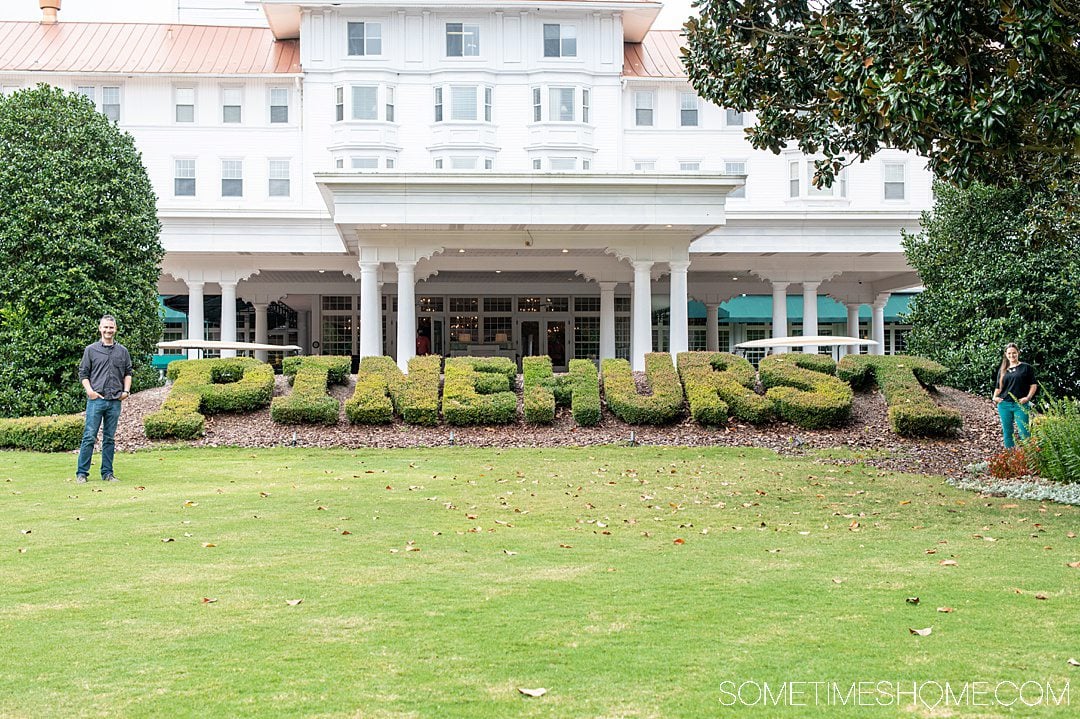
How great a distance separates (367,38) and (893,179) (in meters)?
20.2

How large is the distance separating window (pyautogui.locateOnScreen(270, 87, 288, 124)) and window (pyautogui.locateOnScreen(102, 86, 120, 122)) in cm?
557

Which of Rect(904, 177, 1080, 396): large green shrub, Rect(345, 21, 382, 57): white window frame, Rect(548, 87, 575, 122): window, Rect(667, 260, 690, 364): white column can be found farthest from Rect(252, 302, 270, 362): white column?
Rect(904, 177, 1080, 396): large green shrub

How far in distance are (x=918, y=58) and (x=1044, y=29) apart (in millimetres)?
1303

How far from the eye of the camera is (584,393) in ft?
67.4

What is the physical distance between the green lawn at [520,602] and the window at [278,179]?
89.8 ft

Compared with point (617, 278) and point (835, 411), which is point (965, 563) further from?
point (617, 278)

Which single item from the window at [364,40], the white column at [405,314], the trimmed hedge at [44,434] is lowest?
the trimmed hedge at [44,434]

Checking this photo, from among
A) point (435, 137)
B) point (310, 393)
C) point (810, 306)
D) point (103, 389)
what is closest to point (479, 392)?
point (310, 393)

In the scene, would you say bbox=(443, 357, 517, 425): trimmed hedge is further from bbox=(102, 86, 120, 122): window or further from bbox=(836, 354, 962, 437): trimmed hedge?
bbox=(102, 86, 120, 122): window

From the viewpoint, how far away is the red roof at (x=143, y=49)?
38000mm

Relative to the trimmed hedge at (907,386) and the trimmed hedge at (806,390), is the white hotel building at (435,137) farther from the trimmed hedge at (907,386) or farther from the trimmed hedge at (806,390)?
the trimmed hedge at (907,386)

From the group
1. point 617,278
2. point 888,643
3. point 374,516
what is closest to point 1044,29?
point 888,643

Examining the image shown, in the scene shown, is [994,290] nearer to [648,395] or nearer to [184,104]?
[648,395]

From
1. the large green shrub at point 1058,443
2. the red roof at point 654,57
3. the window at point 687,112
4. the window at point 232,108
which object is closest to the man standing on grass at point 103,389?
the large green shrub at point 1058,443
